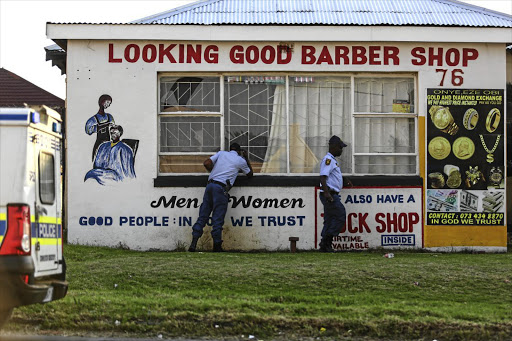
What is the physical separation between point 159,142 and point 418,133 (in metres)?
4.38

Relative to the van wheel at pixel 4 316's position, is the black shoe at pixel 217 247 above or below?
above

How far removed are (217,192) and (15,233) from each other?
6.16 meters

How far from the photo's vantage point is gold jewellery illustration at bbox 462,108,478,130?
13.1 metres

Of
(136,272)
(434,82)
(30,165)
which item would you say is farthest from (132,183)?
(30,165)

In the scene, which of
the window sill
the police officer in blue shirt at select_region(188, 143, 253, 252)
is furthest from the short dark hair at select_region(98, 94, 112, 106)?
the police officer in blue shirt at select_region(188, 143, 253, 252)

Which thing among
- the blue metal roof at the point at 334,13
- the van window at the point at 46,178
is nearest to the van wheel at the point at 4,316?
the van window at the point at 46,178

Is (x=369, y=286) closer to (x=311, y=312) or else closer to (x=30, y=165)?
(x=311, y=312)

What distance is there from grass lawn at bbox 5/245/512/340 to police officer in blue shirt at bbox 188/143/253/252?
1.08 meters

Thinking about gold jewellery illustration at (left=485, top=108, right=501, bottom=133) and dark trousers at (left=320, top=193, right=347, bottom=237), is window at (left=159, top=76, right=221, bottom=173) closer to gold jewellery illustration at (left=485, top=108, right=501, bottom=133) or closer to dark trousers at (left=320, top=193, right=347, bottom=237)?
dark trousers at (left=320, top=193, right=347, bottom=237)

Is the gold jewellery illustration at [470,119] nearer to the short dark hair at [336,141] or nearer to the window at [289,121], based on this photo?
the window at [289,121]

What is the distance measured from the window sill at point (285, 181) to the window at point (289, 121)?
0.77ft

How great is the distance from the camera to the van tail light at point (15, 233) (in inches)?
247

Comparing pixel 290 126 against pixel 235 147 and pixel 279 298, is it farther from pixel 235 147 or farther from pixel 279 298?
pixel 279 298

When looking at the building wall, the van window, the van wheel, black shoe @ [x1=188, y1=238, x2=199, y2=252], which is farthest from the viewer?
the building wall
